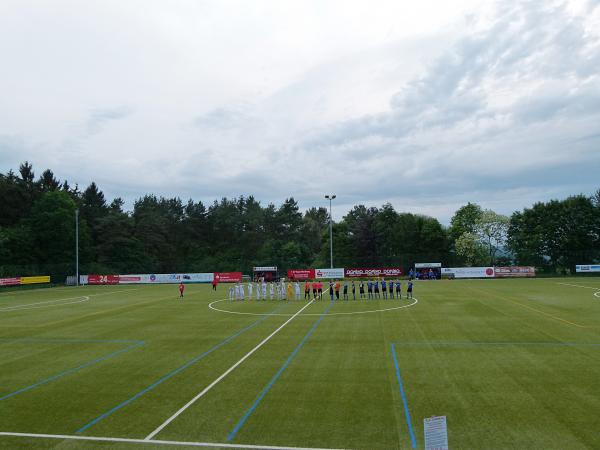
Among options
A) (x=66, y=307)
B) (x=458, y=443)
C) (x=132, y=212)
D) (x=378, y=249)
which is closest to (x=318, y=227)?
(x=378, y=249)

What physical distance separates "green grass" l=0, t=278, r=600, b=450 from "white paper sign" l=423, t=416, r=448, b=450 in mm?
4224

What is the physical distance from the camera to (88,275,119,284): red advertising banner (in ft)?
222

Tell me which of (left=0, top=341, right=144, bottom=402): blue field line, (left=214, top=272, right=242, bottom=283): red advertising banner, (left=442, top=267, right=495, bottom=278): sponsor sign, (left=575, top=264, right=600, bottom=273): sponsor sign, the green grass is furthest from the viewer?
(left=214, top=272, right=242, bottom=283): red advertising banner

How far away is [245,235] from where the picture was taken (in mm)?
105625

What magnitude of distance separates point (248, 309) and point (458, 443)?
22670 millimetres

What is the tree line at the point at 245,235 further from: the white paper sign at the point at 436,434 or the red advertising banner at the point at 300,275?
the white paper sign at the point at 436,434

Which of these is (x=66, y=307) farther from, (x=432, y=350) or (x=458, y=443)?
(x=458, y=443)

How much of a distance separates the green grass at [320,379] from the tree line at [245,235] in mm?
50187

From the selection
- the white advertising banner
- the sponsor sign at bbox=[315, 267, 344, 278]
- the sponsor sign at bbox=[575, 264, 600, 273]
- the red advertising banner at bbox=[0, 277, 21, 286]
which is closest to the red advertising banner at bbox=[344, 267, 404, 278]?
the sponsor sign at bbox=[315, 267, 344, 278]

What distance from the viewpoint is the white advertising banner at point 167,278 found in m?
67.3

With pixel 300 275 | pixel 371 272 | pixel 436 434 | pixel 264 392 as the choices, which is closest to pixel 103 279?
pixel 300 275

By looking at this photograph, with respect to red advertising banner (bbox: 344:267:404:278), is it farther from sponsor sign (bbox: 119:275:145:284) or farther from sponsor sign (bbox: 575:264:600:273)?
sponsor sign (bbox: 119:275:145:284)

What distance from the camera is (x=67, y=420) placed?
10.6 meters

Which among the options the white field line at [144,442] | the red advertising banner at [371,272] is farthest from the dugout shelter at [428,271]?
the white field line at [144,442]
